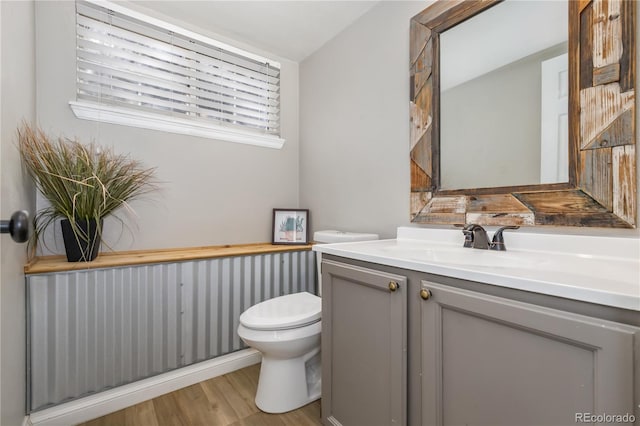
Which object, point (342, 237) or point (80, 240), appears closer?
point (80, 240)

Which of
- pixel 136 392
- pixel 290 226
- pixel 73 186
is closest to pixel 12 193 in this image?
pixel 73 186

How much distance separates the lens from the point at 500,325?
2.50ft

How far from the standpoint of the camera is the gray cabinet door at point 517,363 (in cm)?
59

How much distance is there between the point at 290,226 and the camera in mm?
2289

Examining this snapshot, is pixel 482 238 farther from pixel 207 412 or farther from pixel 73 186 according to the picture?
pixel 73 186

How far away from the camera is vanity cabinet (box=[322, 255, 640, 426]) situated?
60 cm

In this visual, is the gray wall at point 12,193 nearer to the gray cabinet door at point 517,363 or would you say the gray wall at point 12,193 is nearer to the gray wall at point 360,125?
A: the gray cabinet door at point 517,363

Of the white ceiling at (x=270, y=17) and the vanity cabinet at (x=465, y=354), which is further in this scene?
the white ceiling at (x=270, y=17)

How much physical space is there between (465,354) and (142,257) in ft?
5.30

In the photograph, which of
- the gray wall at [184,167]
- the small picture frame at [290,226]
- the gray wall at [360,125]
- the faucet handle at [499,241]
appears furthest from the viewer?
the small picture frame at [290,226]

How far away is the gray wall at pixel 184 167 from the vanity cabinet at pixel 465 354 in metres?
1.12

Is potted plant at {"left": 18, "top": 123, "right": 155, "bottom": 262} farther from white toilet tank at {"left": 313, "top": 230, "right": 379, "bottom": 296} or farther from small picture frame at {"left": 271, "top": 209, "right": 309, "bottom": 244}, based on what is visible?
white toilet tank at {"left": 313, "top": 230, "right": 379, "bottom": 296}

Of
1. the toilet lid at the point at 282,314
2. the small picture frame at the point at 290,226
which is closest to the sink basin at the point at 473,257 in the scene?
the toilet lid at the point at 282,314

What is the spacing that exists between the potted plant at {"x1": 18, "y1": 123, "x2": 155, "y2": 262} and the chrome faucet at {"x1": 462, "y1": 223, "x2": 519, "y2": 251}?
1.65m
